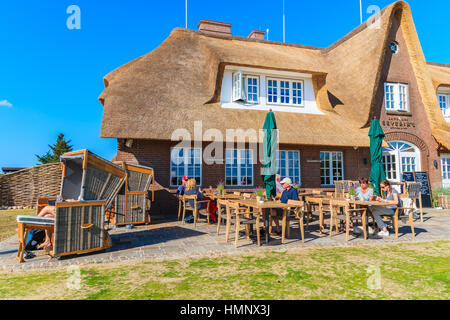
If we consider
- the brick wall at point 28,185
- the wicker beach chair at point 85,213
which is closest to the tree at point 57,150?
the brick wall at point 28,185

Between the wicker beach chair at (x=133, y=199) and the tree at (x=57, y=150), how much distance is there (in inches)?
1303

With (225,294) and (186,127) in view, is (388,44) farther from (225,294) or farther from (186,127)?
(225,294)

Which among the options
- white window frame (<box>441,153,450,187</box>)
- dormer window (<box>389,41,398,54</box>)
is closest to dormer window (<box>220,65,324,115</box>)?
dormer window (<box>389,41,398,54</box>)

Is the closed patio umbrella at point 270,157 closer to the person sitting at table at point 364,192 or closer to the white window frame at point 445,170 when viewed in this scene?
the person sitting at table at point 364,192

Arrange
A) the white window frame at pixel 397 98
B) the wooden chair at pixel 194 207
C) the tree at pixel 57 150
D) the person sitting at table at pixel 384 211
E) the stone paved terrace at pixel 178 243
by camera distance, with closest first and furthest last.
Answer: the stone paved terrace at pixel 178 243 < the person sitting at table at pixel 384 211 < the wooden chair at pixel 194 207 < the white window frame at pixel 397 98 < the tree at pixel 57 150

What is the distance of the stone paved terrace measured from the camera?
15.5 ft

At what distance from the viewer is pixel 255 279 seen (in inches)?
148

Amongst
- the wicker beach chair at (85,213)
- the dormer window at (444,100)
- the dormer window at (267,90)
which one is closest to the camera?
the wicker beach chair at (85,213)

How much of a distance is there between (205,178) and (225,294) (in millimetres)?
7744

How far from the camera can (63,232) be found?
4695mm

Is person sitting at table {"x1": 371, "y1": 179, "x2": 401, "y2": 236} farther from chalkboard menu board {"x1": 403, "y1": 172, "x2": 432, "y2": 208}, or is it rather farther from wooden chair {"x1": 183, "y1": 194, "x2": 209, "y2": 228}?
chalkboard menu board {"x1": 403, "y1": 172, "x2": 432, "y2": 208}

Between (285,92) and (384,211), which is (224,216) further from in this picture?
(285,92)

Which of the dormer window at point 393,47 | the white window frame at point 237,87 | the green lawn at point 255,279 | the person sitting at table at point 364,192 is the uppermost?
the dormer window at point 393,47

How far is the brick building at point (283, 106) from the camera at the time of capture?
10.3 m
